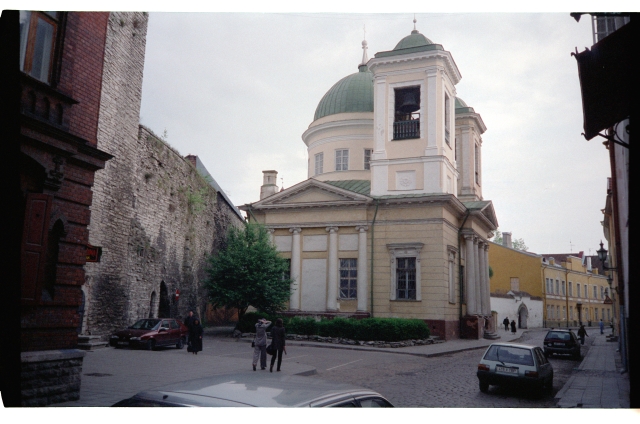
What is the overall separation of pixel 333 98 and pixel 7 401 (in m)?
25.2

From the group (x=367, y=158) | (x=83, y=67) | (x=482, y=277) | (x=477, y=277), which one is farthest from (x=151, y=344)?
(x=482, y=277)

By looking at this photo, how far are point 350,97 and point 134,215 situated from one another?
573 inches

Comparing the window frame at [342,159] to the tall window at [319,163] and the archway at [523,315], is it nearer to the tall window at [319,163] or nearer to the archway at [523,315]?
the tall window at [319,163]

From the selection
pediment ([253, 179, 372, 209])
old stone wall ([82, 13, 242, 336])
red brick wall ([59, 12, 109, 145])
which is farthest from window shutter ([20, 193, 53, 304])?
pediment ([253, 179, 372, 209])

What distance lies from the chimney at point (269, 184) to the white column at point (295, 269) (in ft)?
14.7

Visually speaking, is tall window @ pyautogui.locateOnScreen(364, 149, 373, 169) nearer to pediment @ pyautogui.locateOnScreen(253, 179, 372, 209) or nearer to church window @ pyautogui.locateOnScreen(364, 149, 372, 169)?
church window @ pyautogui.locateOnScreen(364, 149, 372, 169)

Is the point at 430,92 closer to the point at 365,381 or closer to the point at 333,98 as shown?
the point at 333,98

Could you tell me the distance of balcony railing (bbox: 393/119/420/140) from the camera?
79.0 feet

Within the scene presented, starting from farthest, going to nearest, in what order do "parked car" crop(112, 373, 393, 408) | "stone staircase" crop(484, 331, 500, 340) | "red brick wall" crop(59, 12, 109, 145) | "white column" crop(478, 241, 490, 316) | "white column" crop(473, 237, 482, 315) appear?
"white column" crop(478, 241, 490, 316) < "white column" crop(473, 237, 482, 315) < "stone staircase" crop(484, 331, 500, 340) < "red brick wall" crop(59, 12, 109, 145) < "parked car" crop(112, 373, 393, 408)

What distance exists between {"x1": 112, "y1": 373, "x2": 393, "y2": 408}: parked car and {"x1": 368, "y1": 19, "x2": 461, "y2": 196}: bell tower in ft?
65.5

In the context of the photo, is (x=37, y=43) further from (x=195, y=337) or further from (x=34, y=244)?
(x=195, y=337)

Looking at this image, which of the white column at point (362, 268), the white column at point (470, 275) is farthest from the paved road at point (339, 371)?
the white column at point (470, 275)

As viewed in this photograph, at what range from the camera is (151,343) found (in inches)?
675

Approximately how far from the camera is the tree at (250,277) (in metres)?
22.8
